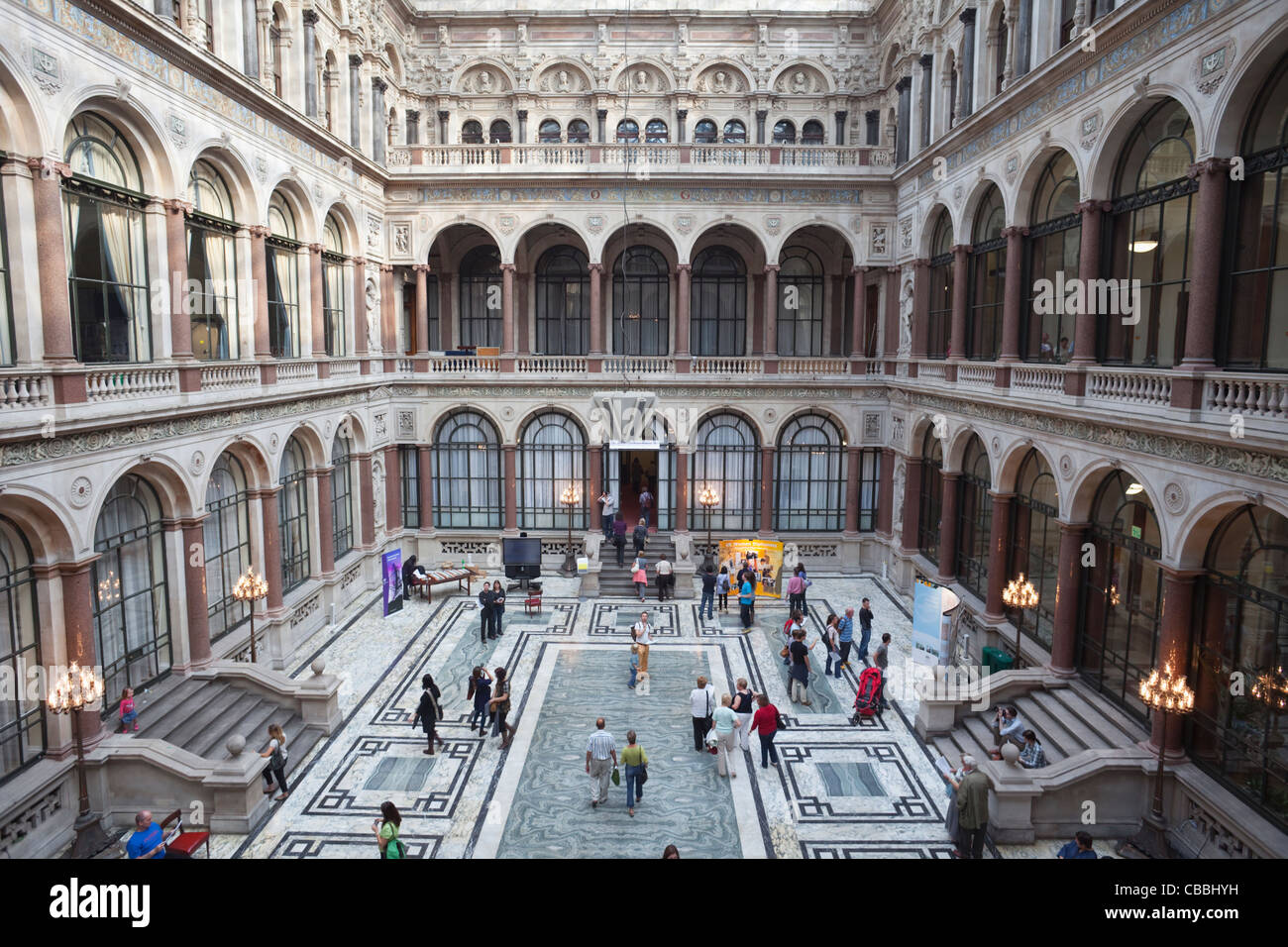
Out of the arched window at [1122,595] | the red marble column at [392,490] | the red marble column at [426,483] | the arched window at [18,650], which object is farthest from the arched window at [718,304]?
the arched window at [18,650]

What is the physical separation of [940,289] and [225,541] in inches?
800

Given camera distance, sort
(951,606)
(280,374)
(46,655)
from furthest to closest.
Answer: (280,374), (951,606), (46,655)

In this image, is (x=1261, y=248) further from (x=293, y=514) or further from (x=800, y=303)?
(x=293, y=514)

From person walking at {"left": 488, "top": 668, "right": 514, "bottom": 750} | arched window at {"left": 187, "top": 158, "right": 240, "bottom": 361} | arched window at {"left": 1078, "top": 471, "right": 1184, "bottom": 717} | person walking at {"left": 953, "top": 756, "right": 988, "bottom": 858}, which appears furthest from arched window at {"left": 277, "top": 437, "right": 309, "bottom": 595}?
arched window at {"left": 1078, "top": 471, "right": 1184, "bottom": 717}

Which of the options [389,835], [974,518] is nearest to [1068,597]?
[974,518]

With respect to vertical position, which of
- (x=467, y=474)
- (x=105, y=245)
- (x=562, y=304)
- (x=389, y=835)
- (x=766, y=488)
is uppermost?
(x=562, y=304)

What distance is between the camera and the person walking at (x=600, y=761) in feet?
44.0

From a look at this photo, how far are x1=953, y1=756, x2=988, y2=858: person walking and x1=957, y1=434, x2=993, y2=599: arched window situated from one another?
886cm

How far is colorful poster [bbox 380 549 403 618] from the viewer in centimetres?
2267

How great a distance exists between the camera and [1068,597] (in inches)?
629
